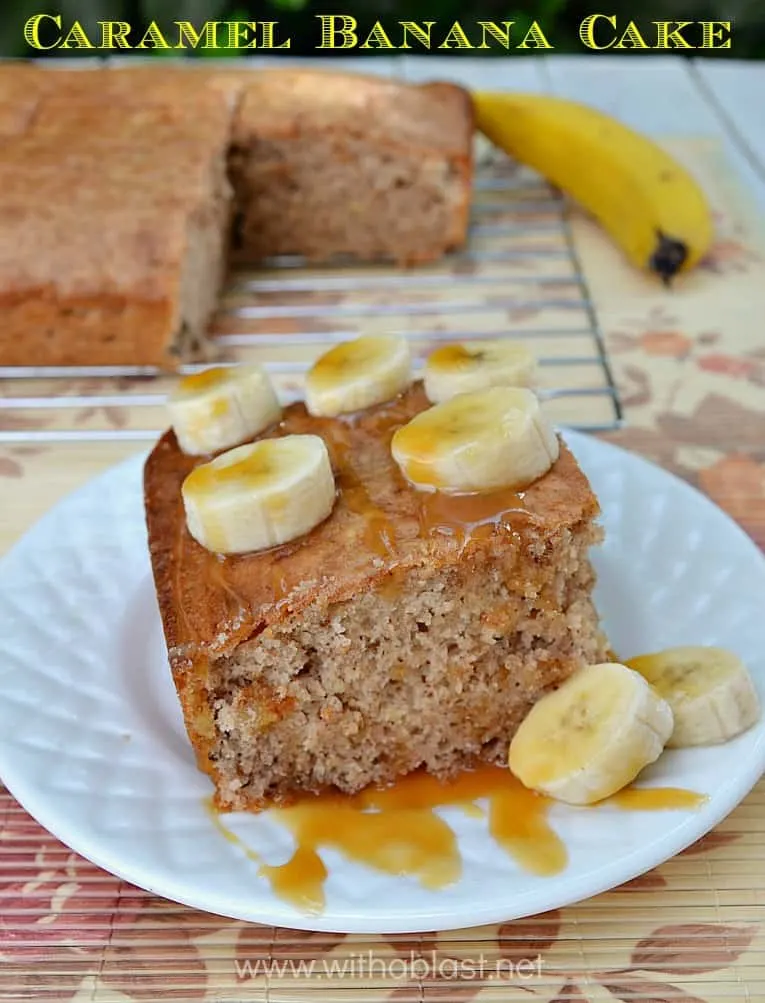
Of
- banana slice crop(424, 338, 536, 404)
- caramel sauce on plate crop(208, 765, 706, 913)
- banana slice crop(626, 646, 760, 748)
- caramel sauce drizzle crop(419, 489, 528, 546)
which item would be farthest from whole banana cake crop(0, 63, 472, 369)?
banana slice crop(626, 646, 760, 748)

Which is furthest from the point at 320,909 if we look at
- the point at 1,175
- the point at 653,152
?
the point at 653,152

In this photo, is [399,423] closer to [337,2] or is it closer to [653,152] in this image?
[653,152]

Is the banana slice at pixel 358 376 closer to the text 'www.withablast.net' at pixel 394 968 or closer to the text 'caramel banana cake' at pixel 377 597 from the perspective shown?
the text 'caramel banana cake' at pixel 377 597

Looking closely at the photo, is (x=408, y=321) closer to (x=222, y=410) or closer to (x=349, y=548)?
(x=222, y=410)

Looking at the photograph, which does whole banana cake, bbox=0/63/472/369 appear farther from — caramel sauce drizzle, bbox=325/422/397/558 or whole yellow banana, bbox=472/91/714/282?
caramel sauce drizzle, bbox=325/422/397/558

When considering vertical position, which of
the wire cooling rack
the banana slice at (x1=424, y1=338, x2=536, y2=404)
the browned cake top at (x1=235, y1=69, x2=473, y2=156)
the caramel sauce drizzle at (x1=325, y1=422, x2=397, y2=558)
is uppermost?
the banana slice at (x1=424, y1=338, x2=536, y2=404)

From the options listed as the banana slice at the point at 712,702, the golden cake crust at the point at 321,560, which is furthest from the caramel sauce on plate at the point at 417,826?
the golden cake crust at the point at 321,560
